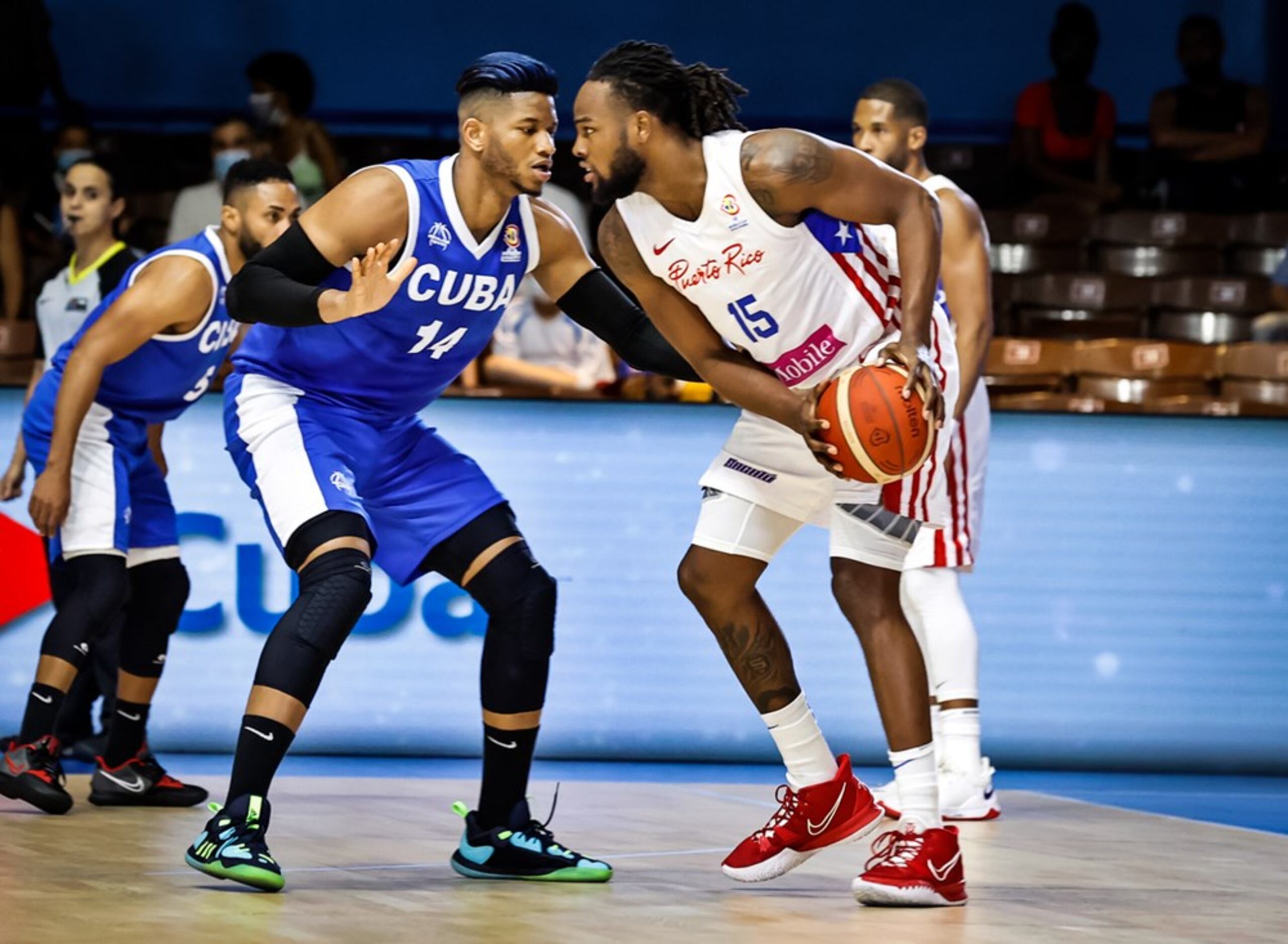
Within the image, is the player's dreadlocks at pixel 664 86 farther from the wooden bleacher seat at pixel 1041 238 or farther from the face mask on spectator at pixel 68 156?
the wooden bleacher seat at pixel 1041 238

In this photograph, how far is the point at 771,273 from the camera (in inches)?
170

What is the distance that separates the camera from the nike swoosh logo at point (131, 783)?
575 centimetres

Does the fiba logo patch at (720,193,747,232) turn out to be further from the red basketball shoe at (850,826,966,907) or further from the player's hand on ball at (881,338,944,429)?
the red basketball shoe at (850,826,966,907)

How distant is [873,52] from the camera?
1302 centimetres

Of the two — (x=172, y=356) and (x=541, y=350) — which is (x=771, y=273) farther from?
(x=541, y=350)

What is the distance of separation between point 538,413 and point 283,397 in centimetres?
272

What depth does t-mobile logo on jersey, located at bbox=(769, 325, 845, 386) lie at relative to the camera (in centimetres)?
441

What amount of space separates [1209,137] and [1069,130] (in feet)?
2.67

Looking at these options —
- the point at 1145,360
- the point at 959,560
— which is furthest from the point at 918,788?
the point at 1145,360

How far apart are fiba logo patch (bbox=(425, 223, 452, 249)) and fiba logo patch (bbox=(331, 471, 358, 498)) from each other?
54 cm

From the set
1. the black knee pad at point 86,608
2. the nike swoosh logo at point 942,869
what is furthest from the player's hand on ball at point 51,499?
the nike swoosh logo at point 942,869

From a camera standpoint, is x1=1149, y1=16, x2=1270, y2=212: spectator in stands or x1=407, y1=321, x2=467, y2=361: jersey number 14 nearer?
x1=407, y1=321, x2=467, y2=361: jersey number 14

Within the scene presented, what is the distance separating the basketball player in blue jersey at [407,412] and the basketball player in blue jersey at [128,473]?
3.01 ft

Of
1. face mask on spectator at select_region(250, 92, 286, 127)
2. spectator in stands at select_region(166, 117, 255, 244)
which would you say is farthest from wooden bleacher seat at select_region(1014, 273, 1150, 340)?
spectator in stands at select_region(166, 117, 255, 244)
